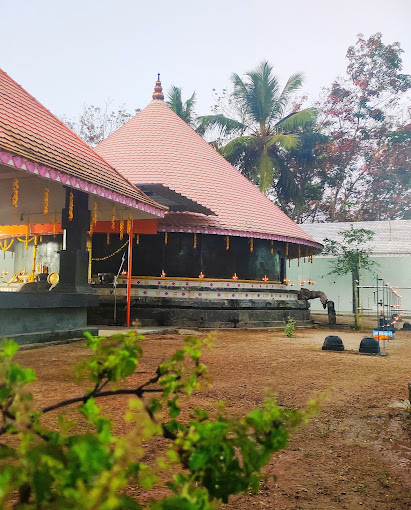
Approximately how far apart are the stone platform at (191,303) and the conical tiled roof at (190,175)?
1539mm

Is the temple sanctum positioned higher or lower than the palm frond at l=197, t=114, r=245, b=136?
lower

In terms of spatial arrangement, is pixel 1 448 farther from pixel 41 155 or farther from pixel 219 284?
pixel 219 284

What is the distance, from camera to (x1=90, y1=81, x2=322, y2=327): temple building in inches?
507

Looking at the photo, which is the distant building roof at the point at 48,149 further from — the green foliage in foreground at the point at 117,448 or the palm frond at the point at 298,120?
the palm frond at the point at 298,120

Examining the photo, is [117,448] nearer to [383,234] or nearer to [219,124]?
[383,234]

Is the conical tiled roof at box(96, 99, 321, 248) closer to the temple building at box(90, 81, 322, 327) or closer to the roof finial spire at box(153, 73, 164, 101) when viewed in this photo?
the temple building at box(90, 81, 322, 327)

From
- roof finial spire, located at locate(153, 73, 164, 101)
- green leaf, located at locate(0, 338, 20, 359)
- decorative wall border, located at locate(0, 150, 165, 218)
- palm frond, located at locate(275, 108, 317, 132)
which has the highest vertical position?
palm frond, located at locate(275, 108, 317, 132)

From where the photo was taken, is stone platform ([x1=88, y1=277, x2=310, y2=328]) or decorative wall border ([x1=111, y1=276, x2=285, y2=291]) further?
decorative wall border ([x1=111, y1=276, x2=285, y2=291])

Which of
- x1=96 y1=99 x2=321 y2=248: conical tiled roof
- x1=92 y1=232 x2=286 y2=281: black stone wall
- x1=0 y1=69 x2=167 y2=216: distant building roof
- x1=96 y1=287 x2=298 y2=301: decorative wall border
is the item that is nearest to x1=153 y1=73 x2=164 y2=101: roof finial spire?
x1=96 y1=99 x2=321 y2=248: conical tiled roof

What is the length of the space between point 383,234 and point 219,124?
12.2 meters

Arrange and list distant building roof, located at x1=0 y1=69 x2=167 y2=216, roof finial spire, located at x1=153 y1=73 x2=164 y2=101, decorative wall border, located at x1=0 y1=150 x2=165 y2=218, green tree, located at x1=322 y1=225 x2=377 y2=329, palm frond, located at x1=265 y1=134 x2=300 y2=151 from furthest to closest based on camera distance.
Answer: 1. palm frond, located at x1=265 y1=134 x2=300 y2=151
2. green tree, located at x1=322 y1=225 x2=377 y2=329
3. roof finial spire, located at x1=153 y1=73 x2=164 y2=101
4. distant building roof, located at x1=0 y1=69 x2=167 y2=216
5. decorative wall border, located at x1=0 y1=150 x2=165 y2=218

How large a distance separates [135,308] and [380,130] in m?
23.5

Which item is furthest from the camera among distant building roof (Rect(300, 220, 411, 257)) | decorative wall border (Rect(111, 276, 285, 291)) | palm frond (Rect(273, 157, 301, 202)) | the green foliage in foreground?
palm frond (Rect(273, 157, 301, 202))

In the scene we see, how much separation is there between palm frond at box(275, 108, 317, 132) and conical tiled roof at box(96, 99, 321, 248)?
39.9 feet
